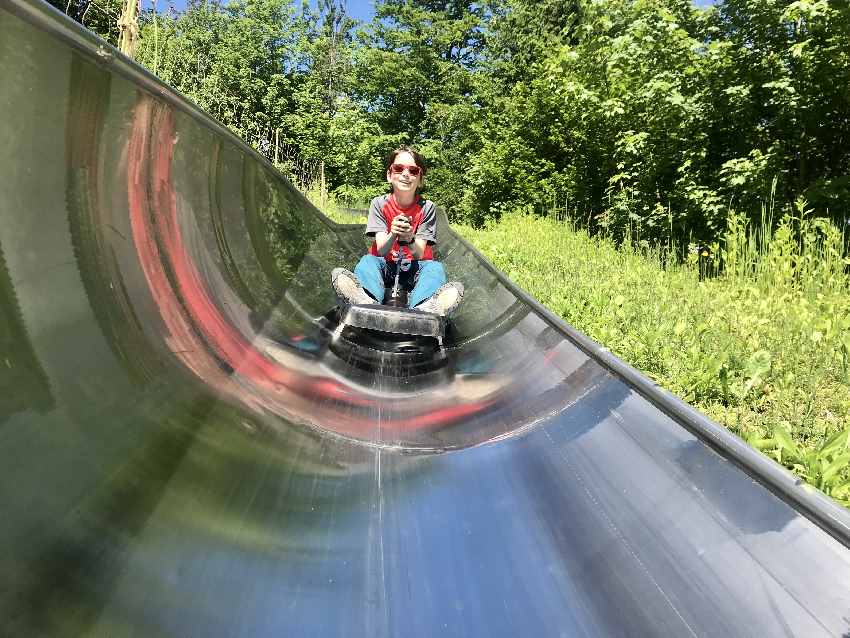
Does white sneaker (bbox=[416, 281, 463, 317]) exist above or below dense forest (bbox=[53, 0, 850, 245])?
below

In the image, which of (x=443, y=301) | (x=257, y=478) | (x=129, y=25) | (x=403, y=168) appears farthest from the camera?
(x=129, y=25)

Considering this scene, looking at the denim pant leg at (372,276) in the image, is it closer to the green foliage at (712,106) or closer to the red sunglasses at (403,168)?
the red sunglasses at (403,168)

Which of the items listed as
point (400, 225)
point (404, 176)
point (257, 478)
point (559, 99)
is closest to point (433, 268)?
point (400, 225)

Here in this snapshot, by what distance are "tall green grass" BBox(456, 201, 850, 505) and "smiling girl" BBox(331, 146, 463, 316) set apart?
0.85 meters

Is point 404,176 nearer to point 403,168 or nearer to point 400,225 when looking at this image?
point 403,168

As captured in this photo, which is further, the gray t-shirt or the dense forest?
the dense forest

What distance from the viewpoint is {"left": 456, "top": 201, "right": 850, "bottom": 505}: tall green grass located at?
1.72 meters

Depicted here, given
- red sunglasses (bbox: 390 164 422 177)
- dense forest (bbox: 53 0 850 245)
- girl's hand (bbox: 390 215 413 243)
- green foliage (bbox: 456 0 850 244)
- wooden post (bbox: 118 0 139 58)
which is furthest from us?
wooden post (bbox: 118 0 139 58)

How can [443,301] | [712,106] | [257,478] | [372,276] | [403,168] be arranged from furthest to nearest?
1. [712,106]
2. [403,168]
3. [372,276]
4. [443,301]
5. [257,478]

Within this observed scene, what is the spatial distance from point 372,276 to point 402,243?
16.4 inches

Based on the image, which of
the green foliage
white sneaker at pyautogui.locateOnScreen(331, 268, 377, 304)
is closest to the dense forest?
the green foliage

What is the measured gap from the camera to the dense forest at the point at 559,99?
4574mm

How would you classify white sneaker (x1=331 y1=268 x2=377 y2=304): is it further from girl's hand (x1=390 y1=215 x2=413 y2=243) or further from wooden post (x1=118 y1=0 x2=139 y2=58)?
wooden post (x1=118 y1=0 x2=139 y2=58)

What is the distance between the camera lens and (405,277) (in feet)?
11.8
